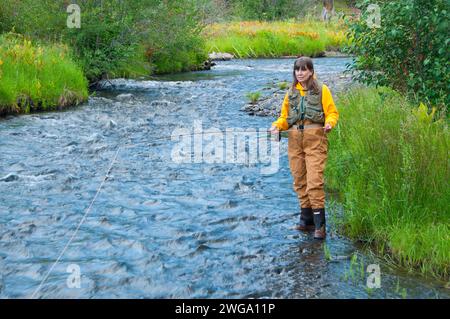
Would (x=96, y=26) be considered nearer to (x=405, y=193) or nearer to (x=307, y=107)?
(x=307, y=107)

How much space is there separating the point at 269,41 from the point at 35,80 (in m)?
20.5

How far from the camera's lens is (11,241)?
19.8ft

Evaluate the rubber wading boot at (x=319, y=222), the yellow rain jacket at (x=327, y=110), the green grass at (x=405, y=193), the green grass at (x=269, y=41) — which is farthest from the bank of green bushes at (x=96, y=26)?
the rubber wading boot at (x=319, y=222)

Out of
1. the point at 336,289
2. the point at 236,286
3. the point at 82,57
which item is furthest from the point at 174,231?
the point at 82,57

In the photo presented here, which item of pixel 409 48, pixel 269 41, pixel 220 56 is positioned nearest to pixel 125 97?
pixel 409 48

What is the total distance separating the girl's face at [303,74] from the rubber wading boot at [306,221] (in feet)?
4.53

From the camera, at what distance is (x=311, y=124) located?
20.3 ft

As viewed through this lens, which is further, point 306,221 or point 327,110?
point 306,221

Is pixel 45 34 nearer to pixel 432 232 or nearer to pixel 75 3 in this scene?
pixel 75 3

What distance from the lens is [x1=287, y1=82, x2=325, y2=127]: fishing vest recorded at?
6.12 m

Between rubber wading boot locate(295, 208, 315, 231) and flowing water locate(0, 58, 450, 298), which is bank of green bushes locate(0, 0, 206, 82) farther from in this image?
rubber wading boot locate(295, 208, 315, 231)

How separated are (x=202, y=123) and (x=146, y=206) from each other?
18.1ft

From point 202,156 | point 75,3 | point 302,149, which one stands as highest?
point 75,3

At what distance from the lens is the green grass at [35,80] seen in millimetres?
13203
